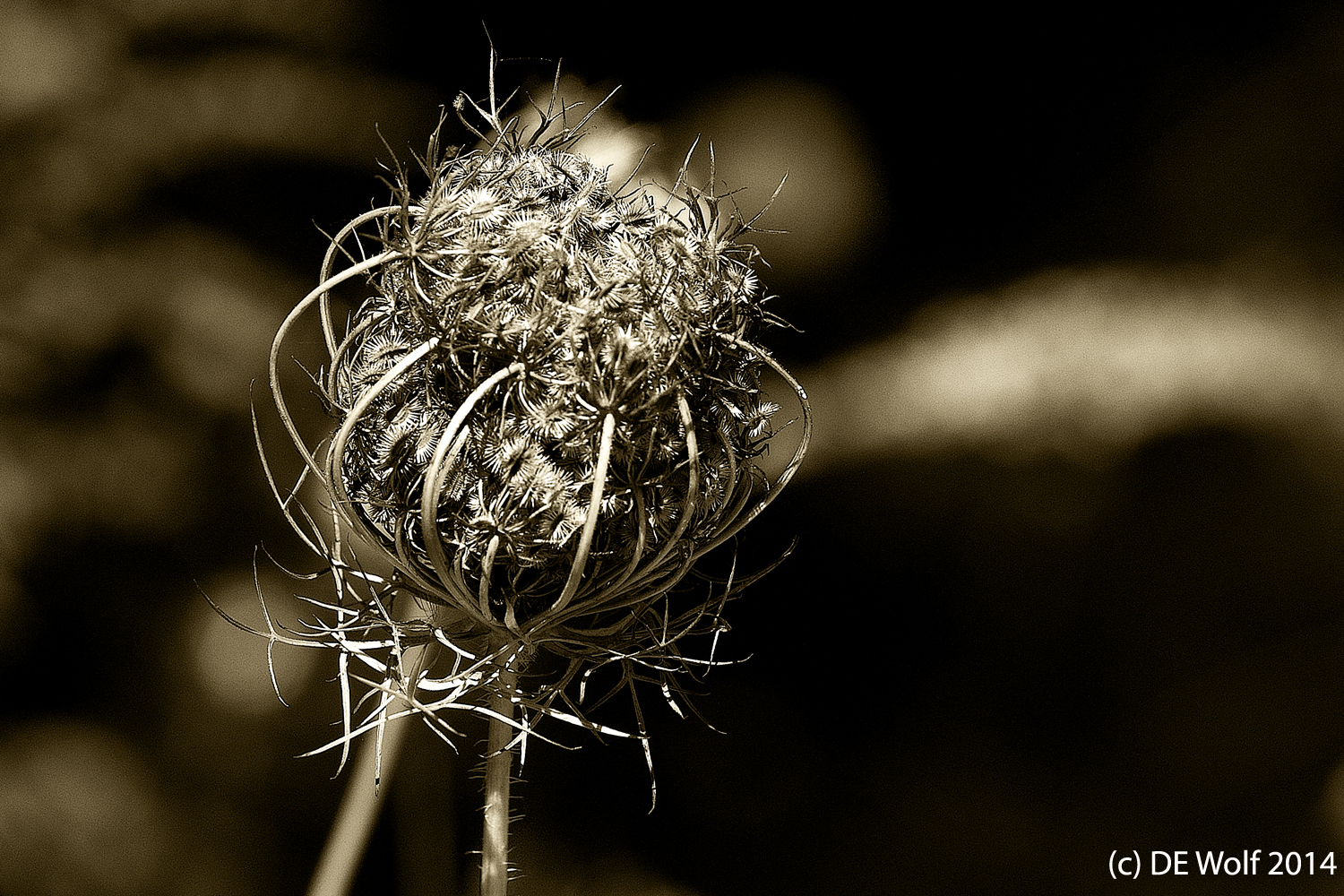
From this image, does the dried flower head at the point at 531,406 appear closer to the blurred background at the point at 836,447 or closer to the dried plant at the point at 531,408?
the dried plant at the point at 531,408

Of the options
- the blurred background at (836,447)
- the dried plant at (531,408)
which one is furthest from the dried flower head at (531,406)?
the blurred background at (836,447)

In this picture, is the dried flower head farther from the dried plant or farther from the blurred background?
the blurred background

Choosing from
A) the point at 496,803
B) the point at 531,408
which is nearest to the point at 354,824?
the point at 496,803

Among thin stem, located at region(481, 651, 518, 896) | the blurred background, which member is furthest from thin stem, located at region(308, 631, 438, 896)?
thin stem, located at region(481, 651, 518, 896)

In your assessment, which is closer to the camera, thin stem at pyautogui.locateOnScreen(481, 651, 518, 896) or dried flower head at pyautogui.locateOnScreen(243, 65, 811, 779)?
dried flower head at pyautogui.locateOnScreen(243, 65, 811, 779)

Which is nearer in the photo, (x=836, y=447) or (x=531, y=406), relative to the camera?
(x=531, y=406)

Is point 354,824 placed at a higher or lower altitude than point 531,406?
lower

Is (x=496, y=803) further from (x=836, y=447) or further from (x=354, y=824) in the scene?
(x=836, y=447)
